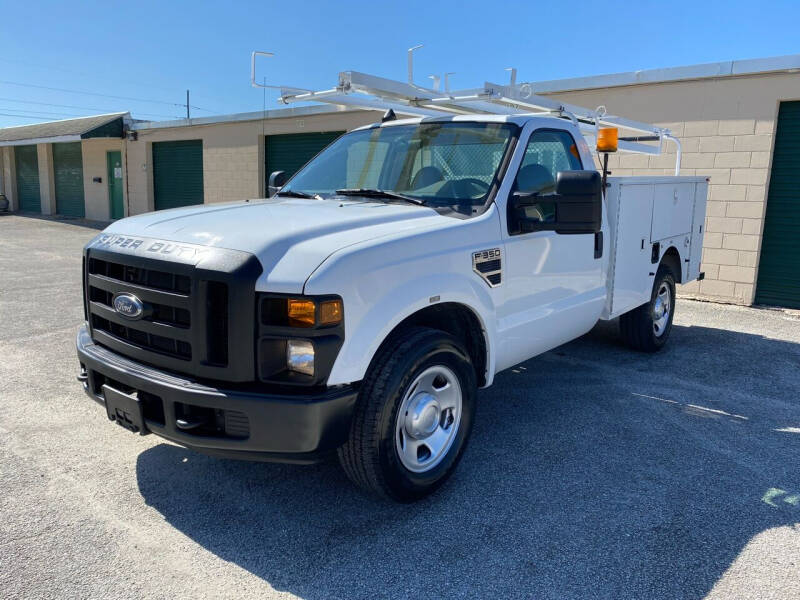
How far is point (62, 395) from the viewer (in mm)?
4930

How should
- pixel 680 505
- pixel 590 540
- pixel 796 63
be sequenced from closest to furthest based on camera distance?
pixel 590 540 < pixel 680 505 < pixel 796 63

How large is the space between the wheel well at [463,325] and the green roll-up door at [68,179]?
23396 millimetres

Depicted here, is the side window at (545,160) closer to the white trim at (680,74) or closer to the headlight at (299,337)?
the headlight at (299,337)

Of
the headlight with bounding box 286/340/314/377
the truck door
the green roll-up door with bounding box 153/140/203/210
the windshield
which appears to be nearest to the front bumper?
the headlight with bounding box 286/340/314/377

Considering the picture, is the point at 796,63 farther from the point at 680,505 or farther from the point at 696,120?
the point at 680,505

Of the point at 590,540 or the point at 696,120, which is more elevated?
the point at 696,120

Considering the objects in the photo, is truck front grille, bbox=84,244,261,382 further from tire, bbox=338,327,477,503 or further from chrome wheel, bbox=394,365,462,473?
chrome wheel, bbox=394,365,462,473

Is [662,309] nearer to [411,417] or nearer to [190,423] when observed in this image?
[411,417]

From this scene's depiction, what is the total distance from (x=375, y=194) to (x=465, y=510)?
6.45 feet

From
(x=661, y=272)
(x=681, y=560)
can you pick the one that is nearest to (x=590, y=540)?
(x=681, y=560)

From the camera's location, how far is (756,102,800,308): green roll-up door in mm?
8672

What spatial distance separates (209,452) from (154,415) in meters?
0.32

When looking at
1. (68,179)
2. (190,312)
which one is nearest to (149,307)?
(190,312)

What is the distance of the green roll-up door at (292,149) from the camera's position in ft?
48.0
